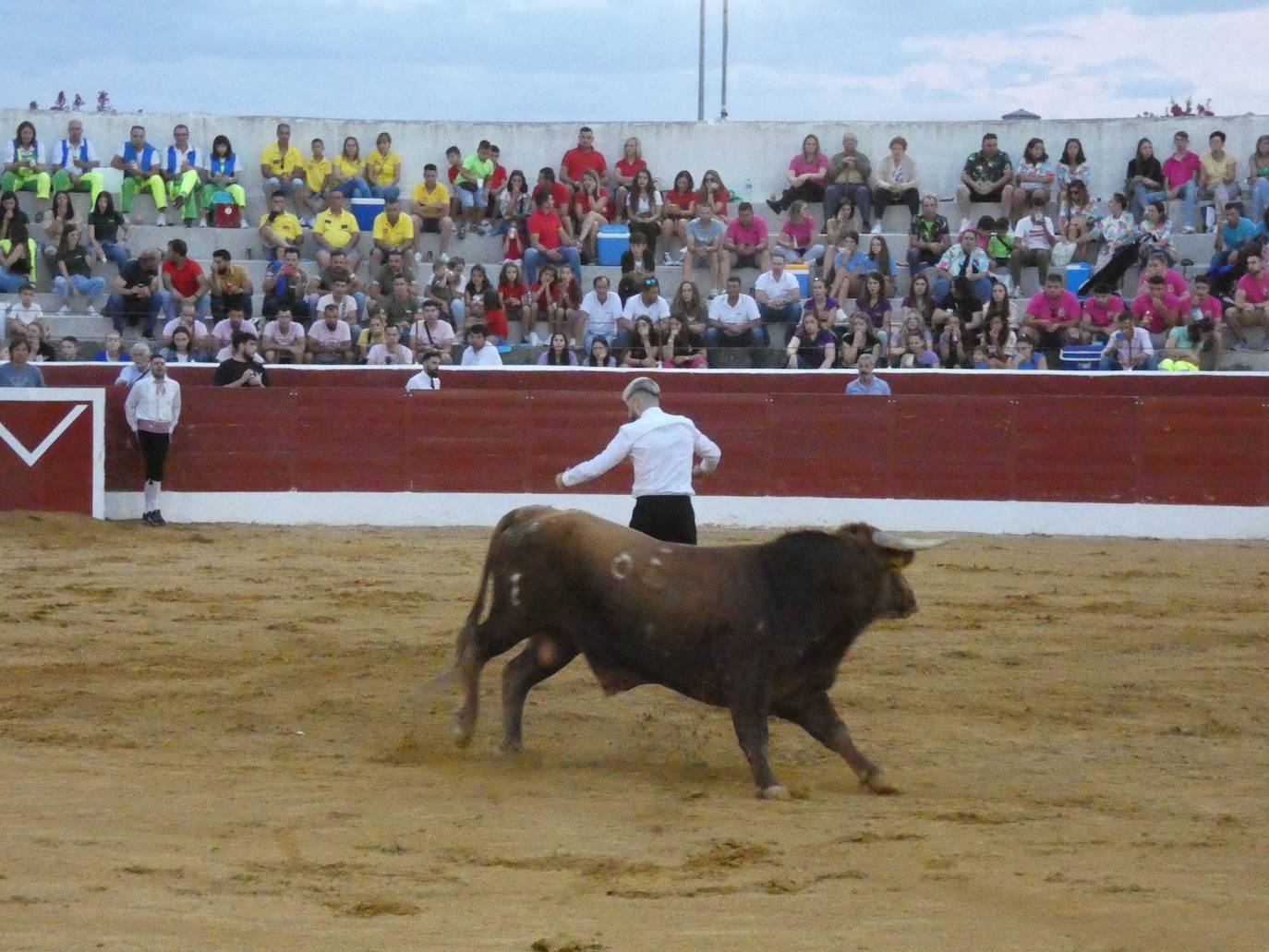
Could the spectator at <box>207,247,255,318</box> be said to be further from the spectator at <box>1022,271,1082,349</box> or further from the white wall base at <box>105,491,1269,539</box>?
the spectator at <box>1022,271,1082,349</box>

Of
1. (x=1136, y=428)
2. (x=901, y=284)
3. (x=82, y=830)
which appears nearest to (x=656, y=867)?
(x=82, y=830)

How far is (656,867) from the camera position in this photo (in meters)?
5.05

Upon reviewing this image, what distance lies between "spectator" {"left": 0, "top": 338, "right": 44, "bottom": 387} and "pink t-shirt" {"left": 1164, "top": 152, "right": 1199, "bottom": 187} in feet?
34.8

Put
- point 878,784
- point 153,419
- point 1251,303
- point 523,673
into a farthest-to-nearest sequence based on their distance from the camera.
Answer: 1. point 1251,303
2. point 153,419
3. point 523,673
4. point 878,784

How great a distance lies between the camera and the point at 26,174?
16.9m

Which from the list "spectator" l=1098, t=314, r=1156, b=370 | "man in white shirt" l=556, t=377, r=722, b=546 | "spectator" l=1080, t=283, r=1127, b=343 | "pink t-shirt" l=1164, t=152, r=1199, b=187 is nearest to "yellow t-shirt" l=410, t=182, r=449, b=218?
"spectator" l=1080, t=283, r=1127, b=343

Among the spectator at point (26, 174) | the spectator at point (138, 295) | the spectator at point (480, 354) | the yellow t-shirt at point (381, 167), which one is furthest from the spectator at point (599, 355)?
the spectator at point (26, 174)

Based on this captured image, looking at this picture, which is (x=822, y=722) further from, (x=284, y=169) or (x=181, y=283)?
(x=284, y=169)

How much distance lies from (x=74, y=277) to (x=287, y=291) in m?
2.22

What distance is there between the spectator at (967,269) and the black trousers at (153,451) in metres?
6.67

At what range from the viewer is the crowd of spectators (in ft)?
48.8

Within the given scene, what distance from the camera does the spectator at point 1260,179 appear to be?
1623cm

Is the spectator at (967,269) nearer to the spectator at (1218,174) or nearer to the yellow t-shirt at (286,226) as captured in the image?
the spectator at (1218,174)

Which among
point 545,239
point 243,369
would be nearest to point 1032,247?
point 545,239
